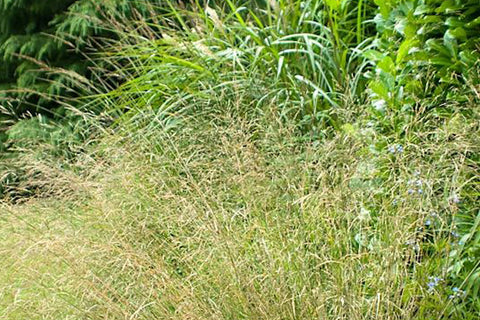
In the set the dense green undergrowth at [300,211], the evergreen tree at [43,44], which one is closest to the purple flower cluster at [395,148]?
the dense green undergrowth at [300,211]

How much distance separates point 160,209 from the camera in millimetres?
3410

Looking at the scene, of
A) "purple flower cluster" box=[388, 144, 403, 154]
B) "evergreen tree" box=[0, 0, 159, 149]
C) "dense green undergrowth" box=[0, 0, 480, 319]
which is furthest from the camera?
"evergreen tree" box=[0, 0, 159, 149]

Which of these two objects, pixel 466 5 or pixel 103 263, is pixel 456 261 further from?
pixel 103 263

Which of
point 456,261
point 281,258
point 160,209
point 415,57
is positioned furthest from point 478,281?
point 160,209

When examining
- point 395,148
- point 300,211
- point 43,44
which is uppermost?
point 395,148

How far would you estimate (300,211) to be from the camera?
2.93 m

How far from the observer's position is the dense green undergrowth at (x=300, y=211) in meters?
2.58

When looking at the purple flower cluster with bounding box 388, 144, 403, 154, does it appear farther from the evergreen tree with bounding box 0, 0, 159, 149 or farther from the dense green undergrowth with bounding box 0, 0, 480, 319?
the evergreen tree with bounding box 0, 0, 159, 149

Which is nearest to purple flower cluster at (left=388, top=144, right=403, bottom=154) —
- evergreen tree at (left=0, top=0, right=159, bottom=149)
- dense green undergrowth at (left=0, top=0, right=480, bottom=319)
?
dense green undergrowth at (left=0, top=0, right=480, bottom=319)

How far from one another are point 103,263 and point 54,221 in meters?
0.61

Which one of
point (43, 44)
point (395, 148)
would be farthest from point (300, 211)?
point (43, 44)

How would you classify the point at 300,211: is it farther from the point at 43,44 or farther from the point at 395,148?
the point at 43,44

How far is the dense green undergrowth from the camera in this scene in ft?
8.47

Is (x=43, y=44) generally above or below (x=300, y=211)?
below
